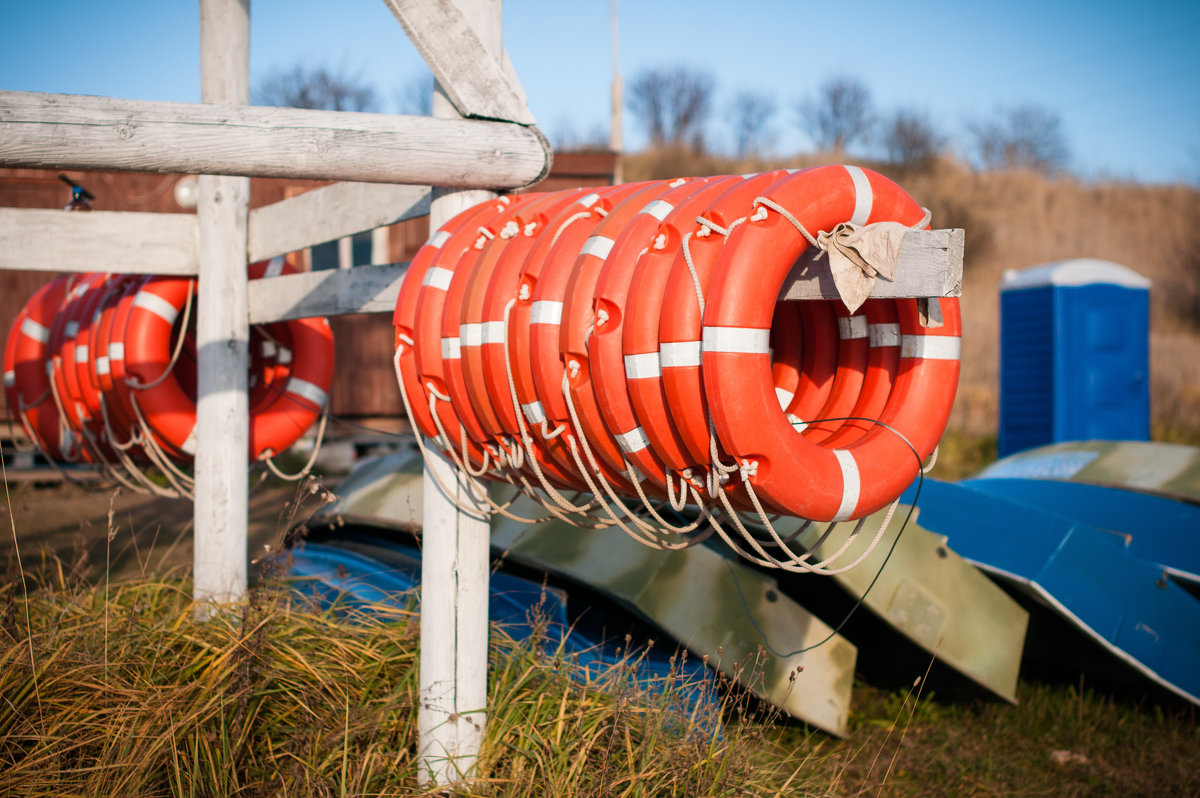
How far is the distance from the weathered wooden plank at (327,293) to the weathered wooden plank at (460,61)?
57cm

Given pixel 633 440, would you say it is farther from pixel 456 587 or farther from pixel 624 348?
pixel 456 587

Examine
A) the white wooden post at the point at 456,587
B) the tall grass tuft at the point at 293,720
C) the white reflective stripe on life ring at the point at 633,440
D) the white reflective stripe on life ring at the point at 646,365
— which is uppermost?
the white reflective stripe on life ring at the point at 646,365

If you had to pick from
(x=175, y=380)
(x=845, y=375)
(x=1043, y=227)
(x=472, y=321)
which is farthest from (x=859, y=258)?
(x=1043, y=227)

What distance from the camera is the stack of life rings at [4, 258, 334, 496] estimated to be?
11.3 ft

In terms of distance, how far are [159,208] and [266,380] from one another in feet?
20.3

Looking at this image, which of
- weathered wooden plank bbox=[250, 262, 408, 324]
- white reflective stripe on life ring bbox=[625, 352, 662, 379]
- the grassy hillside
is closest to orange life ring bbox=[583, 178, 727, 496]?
white reflective stripe on life ring bbox=[625, 352, 662, 379]

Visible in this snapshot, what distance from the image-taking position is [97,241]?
10.8 ft

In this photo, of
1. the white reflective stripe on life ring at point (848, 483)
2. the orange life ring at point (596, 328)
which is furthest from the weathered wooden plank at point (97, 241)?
the white reflective stripe on life ring at point (848, 483)

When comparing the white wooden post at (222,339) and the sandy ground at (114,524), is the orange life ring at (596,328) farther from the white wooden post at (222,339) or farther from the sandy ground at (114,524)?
the sandy ground at (114,524)

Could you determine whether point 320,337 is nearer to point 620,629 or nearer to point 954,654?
Result: point 620,629

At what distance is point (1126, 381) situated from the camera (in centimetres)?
683

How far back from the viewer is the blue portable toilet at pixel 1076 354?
665 cm

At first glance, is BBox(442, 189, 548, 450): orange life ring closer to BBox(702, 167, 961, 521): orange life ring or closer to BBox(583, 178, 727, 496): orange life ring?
BBox(583, 178, 727, 496): orange life ring

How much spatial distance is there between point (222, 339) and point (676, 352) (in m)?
2.27
